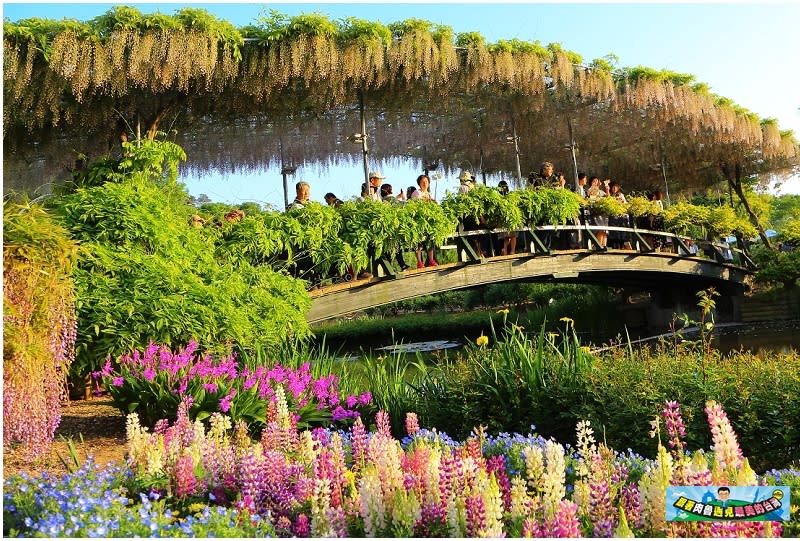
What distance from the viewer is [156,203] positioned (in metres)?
6.86

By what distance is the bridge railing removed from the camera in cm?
1053

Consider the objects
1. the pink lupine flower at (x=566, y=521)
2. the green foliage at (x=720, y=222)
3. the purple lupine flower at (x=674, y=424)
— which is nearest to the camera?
the pink lupine flower at (x=566, y=521)

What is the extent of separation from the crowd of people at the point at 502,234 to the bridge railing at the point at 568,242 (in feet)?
0.08

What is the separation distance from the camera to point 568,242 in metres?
12.4

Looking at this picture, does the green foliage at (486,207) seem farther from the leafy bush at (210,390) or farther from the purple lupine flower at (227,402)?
the purple lupine flower at (227,402)

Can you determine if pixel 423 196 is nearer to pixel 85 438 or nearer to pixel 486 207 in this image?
pixel 486 207

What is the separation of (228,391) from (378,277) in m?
4.40

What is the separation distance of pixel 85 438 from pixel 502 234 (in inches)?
288

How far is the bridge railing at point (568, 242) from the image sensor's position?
10531 millimetres

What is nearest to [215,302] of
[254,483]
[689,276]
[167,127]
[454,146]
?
[254,483]

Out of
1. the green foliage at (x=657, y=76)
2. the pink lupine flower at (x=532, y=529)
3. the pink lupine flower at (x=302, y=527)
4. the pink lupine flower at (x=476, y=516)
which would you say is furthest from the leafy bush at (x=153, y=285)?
the green foliage at (x=657, y=76)

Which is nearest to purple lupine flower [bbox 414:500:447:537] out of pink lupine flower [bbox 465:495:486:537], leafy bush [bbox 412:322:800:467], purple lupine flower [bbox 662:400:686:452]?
pink lupine flower [bbox 465:495:486:537]

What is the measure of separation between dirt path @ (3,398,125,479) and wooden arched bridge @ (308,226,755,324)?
3.04 metres

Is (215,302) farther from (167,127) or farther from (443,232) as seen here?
(167,127)
